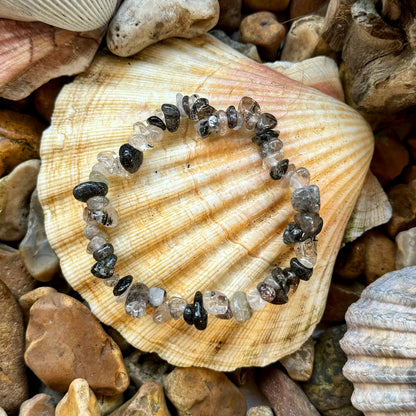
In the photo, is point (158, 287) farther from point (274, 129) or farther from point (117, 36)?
point (117, 36)

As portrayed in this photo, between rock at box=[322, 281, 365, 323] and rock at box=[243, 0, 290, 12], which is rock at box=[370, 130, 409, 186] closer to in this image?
rock at box=[322, 281, 365, 323]

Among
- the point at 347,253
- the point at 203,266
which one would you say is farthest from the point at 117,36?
the point at 347,253

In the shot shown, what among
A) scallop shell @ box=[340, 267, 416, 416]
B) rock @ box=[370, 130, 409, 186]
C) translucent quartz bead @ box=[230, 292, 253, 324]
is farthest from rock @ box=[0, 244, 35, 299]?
rock @ box=[370, 130, 409, 186]

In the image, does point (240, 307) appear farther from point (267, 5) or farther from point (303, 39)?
point (267, 5)

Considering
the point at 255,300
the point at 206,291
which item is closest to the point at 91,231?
the point at 206,291

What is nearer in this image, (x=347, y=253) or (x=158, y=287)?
(x=158, y=287)
